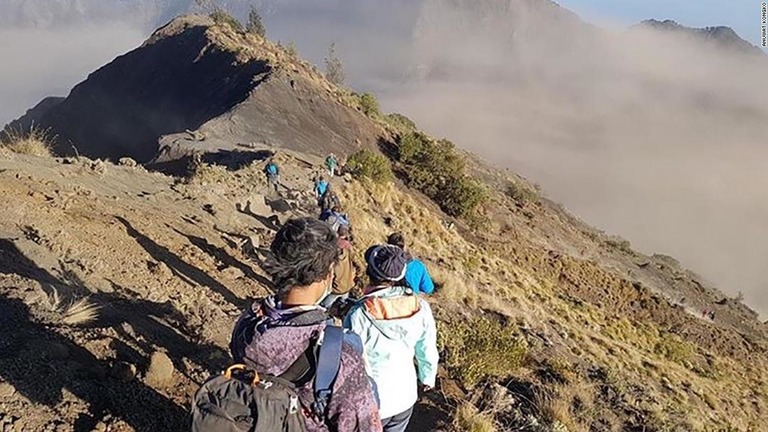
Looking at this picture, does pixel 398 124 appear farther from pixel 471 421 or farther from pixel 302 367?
pixel 302 367

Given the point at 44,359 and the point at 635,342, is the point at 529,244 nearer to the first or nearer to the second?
the point at 635,342

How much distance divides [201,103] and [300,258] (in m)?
41.3

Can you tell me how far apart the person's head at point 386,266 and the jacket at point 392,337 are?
7 cm

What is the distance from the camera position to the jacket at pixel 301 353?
9.41ft

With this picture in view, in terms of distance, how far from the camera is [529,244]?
32500 millimetres

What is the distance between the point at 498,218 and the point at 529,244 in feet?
8.74

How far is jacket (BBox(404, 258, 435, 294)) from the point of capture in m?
4.50

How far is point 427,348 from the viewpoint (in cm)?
415

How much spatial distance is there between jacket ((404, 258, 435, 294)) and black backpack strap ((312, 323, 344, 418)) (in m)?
1.60

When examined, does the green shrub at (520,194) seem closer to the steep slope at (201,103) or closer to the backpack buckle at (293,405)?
the steep slope at (201,103)

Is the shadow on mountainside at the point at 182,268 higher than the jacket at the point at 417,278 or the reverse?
the reverse

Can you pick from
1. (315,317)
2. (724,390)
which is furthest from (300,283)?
(724,390)

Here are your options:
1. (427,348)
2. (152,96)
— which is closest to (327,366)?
(427,348)

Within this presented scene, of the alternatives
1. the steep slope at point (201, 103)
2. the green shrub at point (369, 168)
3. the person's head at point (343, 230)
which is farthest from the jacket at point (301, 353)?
the steep slope at point (201, 103)
